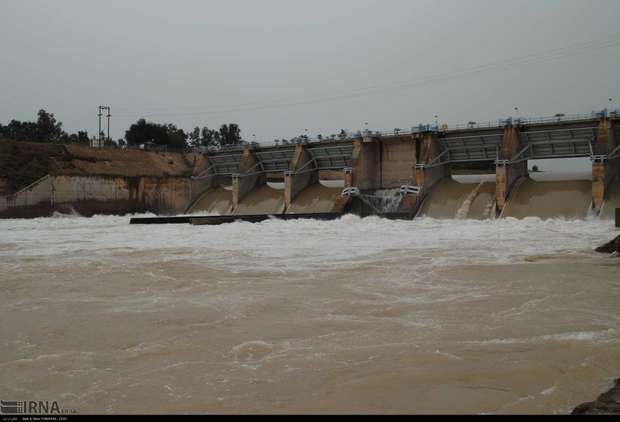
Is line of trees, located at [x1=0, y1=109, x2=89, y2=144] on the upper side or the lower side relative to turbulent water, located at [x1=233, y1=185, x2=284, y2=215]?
upper

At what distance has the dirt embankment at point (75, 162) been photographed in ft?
105

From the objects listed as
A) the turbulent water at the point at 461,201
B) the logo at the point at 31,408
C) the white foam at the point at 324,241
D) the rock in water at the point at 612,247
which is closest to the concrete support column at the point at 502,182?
the turbulent water at the point at 461,201

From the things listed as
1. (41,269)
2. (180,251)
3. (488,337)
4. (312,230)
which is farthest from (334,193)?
(488,337)

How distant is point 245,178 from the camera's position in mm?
35031

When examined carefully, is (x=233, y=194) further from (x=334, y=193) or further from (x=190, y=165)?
(x=190, y=165)

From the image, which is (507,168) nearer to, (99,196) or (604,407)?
(604,407)

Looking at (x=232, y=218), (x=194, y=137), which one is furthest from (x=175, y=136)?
(x=232, y=218)

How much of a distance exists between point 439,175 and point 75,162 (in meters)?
23.6

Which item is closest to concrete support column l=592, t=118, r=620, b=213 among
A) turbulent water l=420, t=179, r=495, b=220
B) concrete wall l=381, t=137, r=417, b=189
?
turbulent water l=420, t=179, r=495, b=220

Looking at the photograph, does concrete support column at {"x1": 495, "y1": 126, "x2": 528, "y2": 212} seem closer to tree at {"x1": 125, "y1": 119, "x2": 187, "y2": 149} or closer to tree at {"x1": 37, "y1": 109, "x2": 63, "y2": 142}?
tree at {"x1": 125, "y1": 119, "x2": 187, "y2": 149}

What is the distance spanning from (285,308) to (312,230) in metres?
13.3

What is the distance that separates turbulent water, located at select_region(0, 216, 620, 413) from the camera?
4.80 meters

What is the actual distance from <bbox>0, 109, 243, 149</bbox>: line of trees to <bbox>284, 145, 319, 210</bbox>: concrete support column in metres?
22.1

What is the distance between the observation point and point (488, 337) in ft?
20.8
